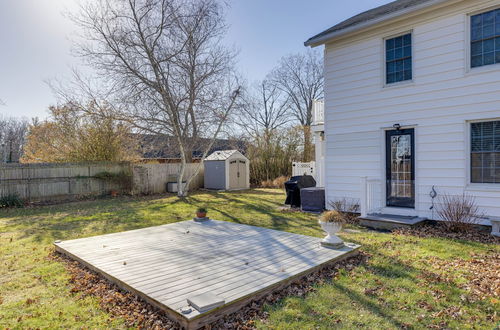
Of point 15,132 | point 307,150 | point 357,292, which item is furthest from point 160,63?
point 15,132

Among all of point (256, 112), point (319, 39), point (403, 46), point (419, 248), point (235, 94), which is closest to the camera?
point (419, 248)

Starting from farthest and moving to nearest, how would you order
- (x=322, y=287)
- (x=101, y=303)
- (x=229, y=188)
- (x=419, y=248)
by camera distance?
(x=229, y=188) < (x=419, y=248) < (x=322, y=287) < (x=101, y=303)

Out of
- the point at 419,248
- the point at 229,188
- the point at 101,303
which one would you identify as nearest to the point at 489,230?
the point at 419,248

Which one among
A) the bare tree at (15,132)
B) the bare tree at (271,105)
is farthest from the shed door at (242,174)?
the bare tree at (15,132)

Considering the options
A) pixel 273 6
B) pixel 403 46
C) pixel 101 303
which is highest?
Answer: pixel 273 6

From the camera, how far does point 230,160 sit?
1622 centimetres

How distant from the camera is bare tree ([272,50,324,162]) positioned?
88.9 feet

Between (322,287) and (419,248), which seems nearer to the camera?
(322,287)

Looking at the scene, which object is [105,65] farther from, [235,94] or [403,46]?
[403,46]

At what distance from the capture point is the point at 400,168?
24.0ft

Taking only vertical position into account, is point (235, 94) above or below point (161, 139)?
above

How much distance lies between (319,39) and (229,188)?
31.7 ft

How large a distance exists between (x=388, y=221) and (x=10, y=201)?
12.3m

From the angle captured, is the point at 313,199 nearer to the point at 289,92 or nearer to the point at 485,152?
Result: the point at 485,152
